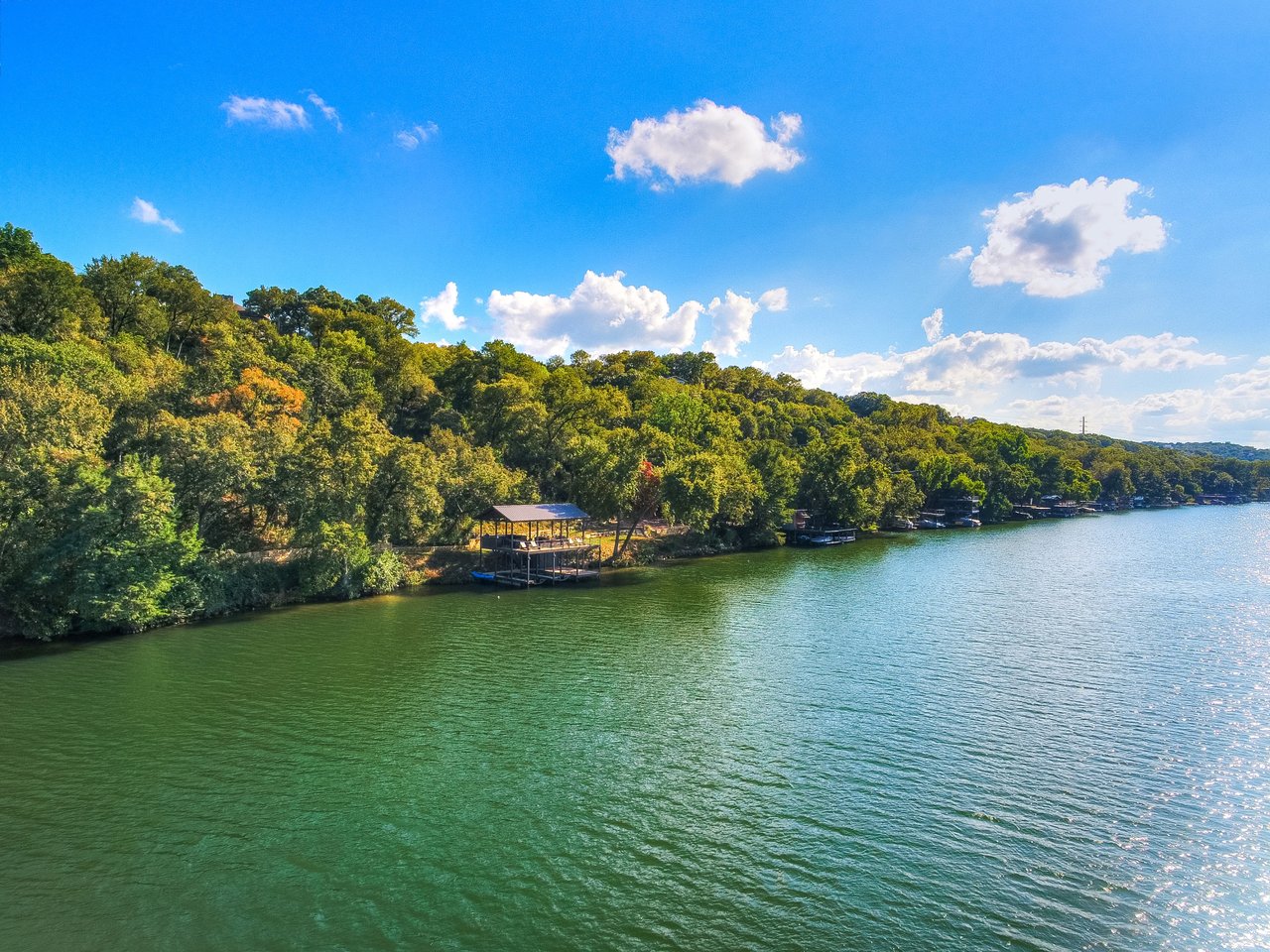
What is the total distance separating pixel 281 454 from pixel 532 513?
59.8 feet

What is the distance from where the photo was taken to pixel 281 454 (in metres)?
41.8

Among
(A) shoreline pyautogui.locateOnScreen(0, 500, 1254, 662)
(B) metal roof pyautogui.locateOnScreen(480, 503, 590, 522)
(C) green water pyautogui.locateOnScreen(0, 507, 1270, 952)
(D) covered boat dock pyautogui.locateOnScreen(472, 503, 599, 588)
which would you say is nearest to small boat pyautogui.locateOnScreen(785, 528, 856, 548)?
(A) shoreline pyautogui.locateOnScreen(0, 500, 1254, 662)

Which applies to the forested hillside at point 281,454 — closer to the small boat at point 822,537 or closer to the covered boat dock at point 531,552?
the small boat at point 822,537

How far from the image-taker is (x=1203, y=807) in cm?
1742

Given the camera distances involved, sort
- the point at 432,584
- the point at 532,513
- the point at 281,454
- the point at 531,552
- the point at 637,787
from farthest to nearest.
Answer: the point at 532,513, the point at 531,552, the point at 432,584, the point at 281,454, the point at 637,787

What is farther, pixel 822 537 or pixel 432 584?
pixel 822 537


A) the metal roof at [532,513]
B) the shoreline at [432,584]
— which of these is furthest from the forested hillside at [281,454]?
the metal roof at [532,513]

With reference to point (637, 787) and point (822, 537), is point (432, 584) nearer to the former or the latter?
point (637, 787)

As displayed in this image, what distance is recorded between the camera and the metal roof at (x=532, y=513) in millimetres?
48938

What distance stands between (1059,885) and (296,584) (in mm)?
42129

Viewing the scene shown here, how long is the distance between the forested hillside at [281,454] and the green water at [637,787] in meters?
5.27

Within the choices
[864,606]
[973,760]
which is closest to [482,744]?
[973,760]

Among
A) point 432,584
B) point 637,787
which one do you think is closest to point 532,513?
point 432,584

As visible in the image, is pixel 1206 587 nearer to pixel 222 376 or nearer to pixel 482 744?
pixel 482 744
